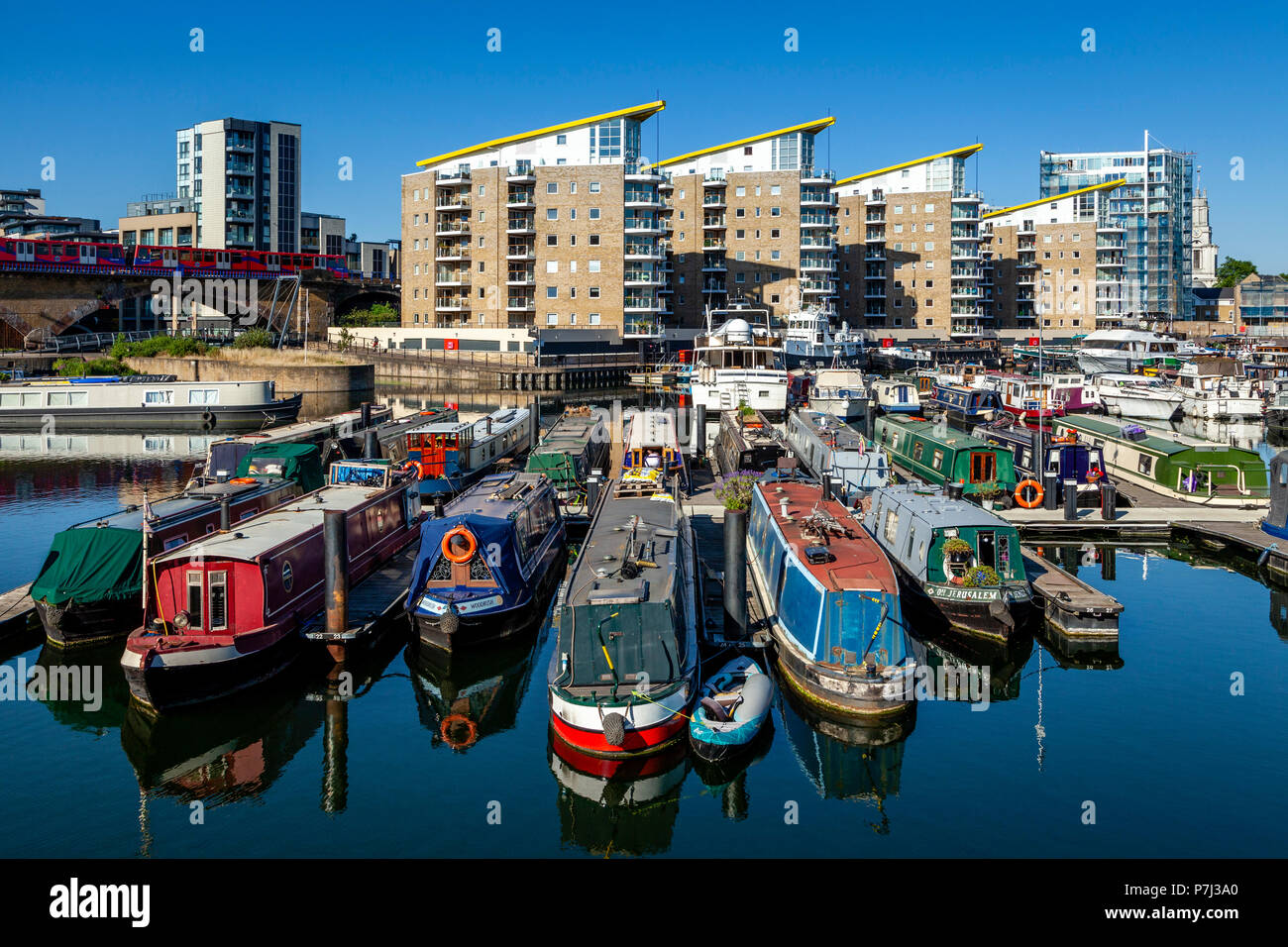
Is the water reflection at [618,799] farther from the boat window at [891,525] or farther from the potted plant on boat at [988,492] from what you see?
the potted plant on boat at [988,492]

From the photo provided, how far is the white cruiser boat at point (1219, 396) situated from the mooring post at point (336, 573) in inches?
2357

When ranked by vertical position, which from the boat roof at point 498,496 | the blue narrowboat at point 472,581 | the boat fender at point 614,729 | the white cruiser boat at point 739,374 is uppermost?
the white cruiser boat at point 739,374

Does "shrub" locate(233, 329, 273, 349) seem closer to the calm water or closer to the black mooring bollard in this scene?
the calm water

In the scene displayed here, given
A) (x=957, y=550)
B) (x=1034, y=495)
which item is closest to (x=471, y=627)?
(x=957, y=550)

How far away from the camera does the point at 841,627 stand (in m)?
19.2

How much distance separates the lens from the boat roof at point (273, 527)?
20.9 m

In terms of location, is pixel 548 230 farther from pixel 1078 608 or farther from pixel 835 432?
pixel 1078 608

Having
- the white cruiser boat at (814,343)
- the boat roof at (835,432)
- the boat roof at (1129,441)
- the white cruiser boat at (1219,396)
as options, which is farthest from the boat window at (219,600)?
the white cruiser boat at (814,343)

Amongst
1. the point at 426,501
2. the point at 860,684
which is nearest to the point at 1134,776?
the point at 860,684

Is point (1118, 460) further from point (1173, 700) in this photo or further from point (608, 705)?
point (608, 705)

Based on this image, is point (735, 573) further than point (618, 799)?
Yes

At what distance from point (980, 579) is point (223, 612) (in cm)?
1569
